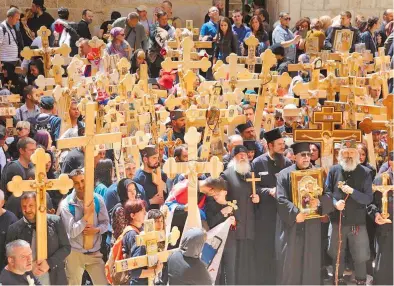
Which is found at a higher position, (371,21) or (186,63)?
(371,21)

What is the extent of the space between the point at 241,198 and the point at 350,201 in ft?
3.47

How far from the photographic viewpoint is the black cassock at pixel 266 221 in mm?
11742

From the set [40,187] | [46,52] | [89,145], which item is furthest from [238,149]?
[46,52]

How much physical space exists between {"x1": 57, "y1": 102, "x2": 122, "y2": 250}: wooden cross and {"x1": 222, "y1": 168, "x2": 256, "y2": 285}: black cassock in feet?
3.70

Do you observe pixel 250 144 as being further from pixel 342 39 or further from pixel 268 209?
pixel 342 39

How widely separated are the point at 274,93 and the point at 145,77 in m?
1.92

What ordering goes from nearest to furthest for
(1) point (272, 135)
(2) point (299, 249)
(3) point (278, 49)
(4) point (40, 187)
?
(4) point (40, 187) < (2) point (299, 249) < (1) point (272, 135) < (3) point (278, 49)

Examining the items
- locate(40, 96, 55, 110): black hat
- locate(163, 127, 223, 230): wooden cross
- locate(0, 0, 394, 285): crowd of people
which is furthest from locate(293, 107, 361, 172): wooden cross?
locate(40, 96, 55, 110): black hat

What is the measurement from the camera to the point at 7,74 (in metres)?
17.4

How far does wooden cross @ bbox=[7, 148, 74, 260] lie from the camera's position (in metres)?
9.95

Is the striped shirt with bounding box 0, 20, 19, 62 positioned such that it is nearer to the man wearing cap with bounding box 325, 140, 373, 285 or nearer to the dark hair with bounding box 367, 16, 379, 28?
the dark hair with bounding box 367, 16, 379, 28

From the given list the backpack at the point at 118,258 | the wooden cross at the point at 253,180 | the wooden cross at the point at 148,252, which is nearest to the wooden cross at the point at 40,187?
the backpack at the point at 118,258

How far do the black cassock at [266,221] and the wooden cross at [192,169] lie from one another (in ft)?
3.56

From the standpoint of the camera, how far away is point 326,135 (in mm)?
11992
